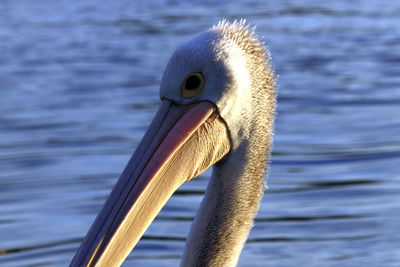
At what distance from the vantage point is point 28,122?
951 centimetres

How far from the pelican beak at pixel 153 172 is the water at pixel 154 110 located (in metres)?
2.29

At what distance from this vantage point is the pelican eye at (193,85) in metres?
3.92

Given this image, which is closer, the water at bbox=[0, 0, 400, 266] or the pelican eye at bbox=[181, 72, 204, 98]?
the pelican eye at bbox=[181, 72, 204, 98]

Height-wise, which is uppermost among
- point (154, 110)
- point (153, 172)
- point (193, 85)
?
point (154, 110)

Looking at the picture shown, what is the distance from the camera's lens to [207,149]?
402 centimetres

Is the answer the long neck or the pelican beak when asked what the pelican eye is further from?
the long neck

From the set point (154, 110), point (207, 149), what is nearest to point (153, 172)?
point (207, 149)

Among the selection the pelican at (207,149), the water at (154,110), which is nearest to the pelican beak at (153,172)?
the pelican at (207,149)

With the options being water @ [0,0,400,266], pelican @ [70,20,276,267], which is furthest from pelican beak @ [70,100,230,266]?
water @ [0,0,400,266]

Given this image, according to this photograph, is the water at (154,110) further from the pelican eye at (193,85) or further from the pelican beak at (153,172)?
the pelican eye at (193,85)

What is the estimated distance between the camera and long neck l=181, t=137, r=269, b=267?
405cm

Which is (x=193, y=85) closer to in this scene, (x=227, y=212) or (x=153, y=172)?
(x=153, y=172)

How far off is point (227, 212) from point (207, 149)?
0.27 meters

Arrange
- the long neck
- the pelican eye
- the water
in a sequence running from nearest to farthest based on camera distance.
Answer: the pelican eye → the long neck → the water
